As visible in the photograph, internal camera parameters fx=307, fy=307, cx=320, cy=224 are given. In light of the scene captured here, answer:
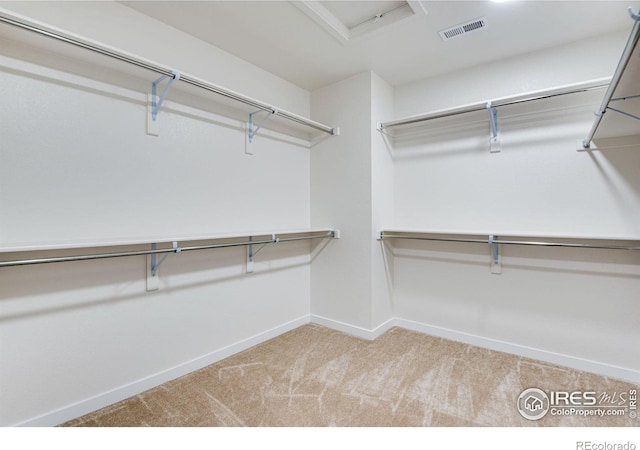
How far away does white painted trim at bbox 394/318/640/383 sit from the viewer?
210cm

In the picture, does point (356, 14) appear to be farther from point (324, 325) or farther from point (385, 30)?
point (324, 325)

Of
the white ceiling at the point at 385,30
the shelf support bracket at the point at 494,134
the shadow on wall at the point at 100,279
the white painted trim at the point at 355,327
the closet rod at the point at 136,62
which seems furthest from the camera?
the white painted trim at the point at 355,327

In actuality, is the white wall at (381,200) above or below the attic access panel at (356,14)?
below

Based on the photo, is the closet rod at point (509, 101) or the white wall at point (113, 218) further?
the closet rod at point (509, 101)

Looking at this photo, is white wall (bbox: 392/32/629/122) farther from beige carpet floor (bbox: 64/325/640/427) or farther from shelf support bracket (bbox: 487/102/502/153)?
beige carpet floor (bbox: 64/325/640/427)

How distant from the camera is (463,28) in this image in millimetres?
2129

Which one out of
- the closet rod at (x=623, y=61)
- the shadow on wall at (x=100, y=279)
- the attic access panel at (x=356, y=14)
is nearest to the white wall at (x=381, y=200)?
the attic access panel at (x=356, y=14)

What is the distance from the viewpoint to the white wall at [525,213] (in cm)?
213

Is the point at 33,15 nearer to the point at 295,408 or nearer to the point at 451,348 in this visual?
the point at 295,408

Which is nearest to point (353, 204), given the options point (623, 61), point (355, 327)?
point (355, 327)

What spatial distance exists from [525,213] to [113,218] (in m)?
2.92

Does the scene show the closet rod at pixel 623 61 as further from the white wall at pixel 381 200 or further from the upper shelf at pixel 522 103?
the white wall at pixel 381 200

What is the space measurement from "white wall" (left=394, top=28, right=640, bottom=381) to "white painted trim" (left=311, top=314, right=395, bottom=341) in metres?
0.24
